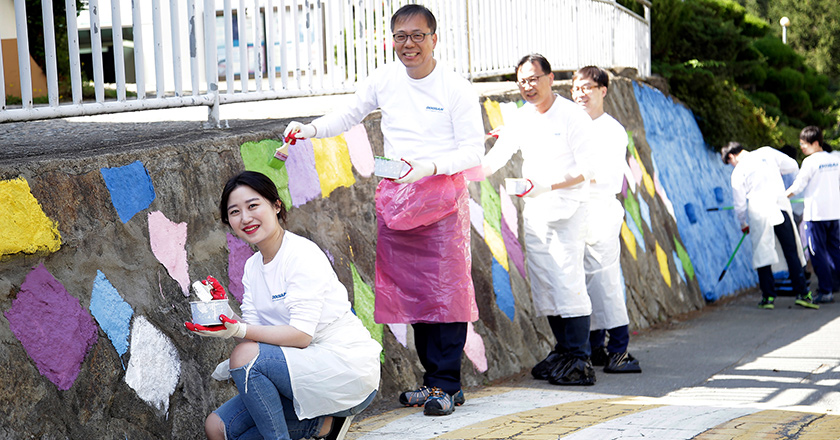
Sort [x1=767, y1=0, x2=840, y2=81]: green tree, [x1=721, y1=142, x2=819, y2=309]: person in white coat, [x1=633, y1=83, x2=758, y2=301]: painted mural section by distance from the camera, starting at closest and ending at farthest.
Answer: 1. [x1=721, y1=142, x2=819, y2=309]: person in white coat
2. [x1=633, y1=83, x2=758, y2=301]: painted mural section
3. [x1=767, y1=0, x2=840, y2=81]: green tree

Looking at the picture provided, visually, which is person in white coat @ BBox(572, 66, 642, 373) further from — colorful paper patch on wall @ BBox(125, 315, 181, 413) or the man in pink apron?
colorful paper patch on wall @ BBox(125, 315, 181, 413)

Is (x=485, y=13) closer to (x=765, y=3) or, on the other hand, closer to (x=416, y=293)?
(x=416, y=293)

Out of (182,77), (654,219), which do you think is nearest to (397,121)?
(182,77)

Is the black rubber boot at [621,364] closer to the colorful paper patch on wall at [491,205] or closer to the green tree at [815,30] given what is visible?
the colorful paper patch on wall at [491,205]

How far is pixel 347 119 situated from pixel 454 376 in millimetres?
1310

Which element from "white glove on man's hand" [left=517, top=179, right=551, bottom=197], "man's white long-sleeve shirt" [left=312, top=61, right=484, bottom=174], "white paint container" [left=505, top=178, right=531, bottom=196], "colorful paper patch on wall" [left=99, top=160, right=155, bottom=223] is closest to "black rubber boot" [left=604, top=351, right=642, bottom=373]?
"white glove on man's hand" [left=517, top=179, right=551, bottom=197]

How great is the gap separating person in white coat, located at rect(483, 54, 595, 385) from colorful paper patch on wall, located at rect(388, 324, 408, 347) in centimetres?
81

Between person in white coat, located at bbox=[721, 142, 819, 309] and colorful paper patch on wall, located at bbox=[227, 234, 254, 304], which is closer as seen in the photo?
colorful paper patch on wall, located at bbox=[227, 234, 254, 304]

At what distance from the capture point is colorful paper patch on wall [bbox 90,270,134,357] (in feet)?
10.4

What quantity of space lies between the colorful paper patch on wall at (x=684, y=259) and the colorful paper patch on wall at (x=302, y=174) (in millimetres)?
6068

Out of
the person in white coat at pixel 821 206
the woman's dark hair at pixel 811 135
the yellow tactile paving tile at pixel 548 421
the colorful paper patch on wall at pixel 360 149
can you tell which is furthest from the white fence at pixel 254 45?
the person in white coat at pixel 821 206

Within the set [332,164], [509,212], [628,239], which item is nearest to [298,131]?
[332,164]

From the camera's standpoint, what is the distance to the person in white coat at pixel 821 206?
9.46m

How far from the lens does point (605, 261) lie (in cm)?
541
